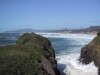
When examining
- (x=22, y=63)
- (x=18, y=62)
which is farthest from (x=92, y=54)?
(x=18, y=62)

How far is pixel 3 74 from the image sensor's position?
12.2m

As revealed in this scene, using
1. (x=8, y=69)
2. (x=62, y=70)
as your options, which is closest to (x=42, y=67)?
A: (x=8, y=69)

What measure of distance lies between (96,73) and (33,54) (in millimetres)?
8143

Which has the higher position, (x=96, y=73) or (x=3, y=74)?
(x=3, y=74)

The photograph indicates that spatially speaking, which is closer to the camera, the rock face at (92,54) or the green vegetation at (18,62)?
the green vegetation at (18,62)

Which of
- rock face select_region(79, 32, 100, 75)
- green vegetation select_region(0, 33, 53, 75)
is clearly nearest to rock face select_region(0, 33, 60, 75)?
green vegetation select_region(0, 33, 53, 75)

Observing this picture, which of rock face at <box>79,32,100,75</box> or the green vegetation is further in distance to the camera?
rock face at <box>79,32,100,75</box>

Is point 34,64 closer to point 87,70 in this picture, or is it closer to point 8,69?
point 8,69

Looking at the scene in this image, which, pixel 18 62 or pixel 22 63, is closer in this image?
pixel 18 62

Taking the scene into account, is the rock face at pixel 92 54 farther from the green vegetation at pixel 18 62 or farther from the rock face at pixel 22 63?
the green vegetation at pixel 18 62

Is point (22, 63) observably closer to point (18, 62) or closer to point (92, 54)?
point (18, 62)

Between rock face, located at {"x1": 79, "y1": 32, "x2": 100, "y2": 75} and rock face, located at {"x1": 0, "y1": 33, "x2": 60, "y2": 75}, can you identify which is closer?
rock face, located at {"x1": 0, "y1": 33, "x2": 60, "y2": 75}

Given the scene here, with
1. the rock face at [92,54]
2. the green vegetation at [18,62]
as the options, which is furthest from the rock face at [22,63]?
the rock face at [92,54]

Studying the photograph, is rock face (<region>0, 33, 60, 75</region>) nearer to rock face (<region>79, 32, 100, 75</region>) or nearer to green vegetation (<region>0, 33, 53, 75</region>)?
green vegetation (<region>0, 33, 53, 75</region>)
